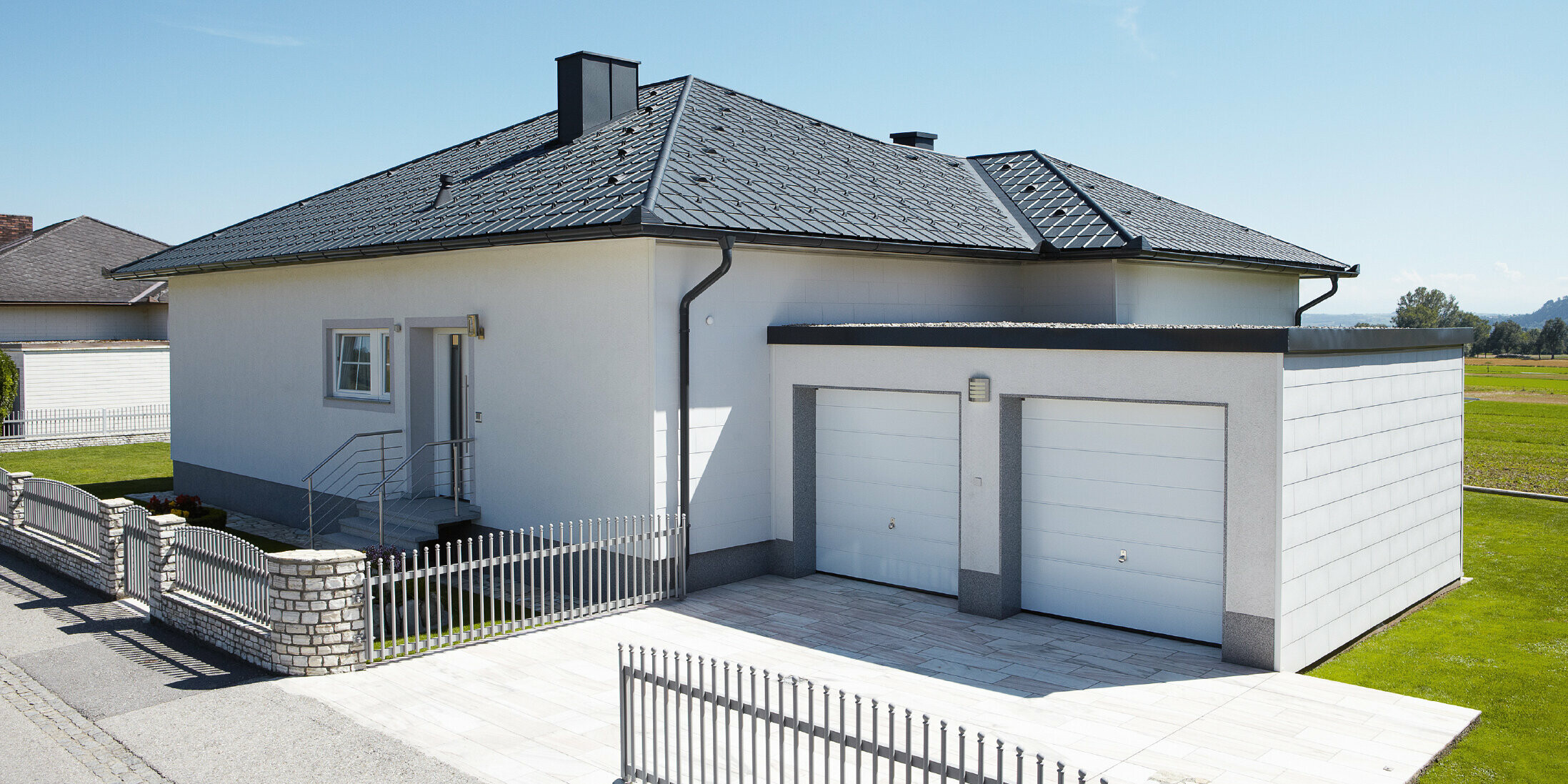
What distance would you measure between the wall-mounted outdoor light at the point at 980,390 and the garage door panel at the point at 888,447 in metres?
0.78

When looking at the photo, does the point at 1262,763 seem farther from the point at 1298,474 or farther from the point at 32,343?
the point at 32,343

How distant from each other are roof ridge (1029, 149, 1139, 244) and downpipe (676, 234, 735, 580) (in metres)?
5.87

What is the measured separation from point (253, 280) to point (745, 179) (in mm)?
9019

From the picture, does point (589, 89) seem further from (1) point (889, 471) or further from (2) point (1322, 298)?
(2) point (1322, 298)

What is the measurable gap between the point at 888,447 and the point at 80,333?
1309 inches

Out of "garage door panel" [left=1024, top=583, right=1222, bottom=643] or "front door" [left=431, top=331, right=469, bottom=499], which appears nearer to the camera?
"garage door panel" [left=1024, top=583, right=1222, bottom=643]

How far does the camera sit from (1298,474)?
8.76 m

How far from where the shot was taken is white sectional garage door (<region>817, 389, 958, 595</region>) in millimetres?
11297

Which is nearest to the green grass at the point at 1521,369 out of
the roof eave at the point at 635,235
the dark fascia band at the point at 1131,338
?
the roof eave at the point at 635,235

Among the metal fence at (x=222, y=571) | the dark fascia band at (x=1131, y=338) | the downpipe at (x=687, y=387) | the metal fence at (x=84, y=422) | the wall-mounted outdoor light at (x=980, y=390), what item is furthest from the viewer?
the metal fence at (x=84, y=422)

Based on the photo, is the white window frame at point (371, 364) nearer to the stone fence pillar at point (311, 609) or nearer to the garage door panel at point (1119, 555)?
the stone fence pillar at point (311, 609)

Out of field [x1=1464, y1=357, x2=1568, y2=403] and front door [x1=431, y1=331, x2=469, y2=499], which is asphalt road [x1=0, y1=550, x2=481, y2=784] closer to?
front door [x1=431, y1=331, x2=469, y2=499]

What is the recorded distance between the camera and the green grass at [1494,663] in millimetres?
7223

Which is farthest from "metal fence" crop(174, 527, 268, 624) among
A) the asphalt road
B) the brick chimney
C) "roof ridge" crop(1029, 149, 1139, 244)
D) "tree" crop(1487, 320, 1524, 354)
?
"tree" crop(1487, 320, 1524, 354)
